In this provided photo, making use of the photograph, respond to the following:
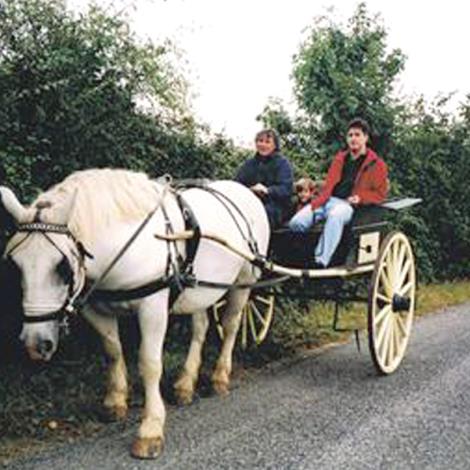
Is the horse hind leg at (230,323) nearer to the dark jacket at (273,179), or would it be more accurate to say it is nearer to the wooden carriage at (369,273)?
the wooden carriage at (369,273)

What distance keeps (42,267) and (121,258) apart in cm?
66

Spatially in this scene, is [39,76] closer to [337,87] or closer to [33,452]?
[33,452]

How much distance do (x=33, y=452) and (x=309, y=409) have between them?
2098 millimetres

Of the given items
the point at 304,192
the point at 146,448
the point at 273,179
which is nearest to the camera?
the point at 146,448

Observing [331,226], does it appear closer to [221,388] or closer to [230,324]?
[230,324]

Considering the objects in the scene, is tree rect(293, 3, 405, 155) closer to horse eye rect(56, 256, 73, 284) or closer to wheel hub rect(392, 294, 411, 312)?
wheel hub rect(392, 294, 411, 312)

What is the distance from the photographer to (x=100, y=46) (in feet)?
22.4

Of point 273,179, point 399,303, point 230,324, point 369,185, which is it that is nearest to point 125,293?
point 230,324

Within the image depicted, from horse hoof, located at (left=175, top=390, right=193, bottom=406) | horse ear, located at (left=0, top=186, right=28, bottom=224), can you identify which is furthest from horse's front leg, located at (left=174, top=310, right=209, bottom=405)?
horse ear, located at (left=0, top=186, right=28, bottom=224)

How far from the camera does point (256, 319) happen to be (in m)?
8.45

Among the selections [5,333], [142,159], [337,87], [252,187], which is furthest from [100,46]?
[337,87]

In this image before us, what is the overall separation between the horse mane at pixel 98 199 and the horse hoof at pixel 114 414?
140 cm

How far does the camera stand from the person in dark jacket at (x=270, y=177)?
7289mm

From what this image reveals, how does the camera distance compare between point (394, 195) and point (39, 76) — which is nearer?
point (39, 76)
